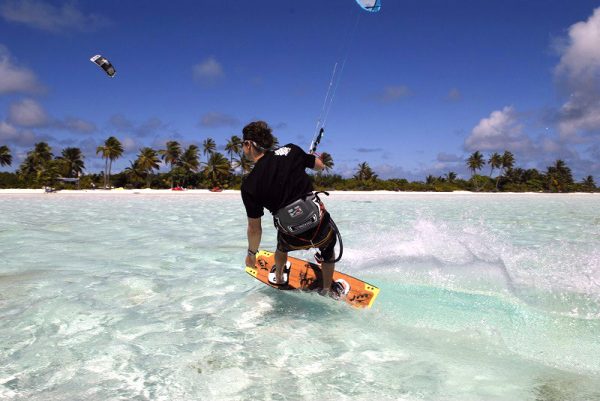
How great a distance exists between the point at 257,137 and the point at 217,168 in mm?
84408

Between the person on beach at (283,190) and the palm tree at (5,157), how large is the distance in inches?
4304

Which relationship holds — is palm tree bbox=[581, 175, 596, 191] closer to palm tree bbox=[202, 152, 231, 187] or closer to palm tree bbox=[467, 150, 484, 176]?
Result: palm tree bbox=[467, 150, 484, 176]

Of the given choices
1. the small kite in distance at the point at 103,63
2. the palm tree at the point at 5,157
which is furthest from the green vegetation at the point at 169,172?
the small kite in distance at the point at 103,63

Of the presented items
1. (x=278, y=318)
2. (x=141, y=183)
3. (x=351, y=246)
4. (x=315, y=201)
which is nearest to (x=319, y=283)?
(x=278, y=318)

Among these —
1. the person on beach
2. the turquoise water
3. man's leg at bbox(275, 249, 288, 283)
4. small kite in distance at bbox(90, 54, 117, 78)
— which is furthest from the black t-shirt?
small kite in distance at bbox(90, 54, 117, 78)

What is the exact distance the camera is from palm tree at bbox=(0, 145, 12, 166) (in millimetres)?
94438

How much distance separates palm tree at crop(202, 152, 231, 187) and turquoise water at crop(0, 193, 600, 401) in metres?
78.9

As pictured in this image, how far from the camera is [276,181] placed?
4906 millimetres

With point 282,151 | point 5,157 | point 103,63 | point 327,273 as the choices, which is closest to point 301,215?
point 282,151

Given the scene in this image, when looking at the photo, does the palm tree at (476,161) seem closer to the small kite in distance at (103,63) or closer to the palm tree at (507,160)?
the palm tree at (507,160)

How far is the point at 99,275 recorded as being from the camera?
766 centimetres

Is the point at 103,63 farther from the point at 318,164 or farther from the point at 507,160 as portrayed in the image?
the point at 507,160

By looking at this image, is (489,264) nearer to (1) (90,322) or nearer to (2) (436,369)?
(2) (436,369)

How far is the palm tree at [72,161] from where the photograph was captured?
8762 cm
